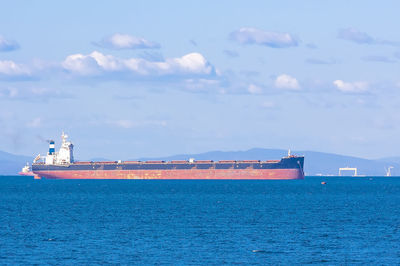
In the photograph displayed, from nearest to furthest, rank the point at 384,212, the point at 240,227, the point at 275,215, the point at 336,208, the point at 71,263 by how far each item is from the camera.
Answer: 1. the point at 71,263
2. the point at 240,227
3. the point at 275,215
4. the point at 384,212
5. the point at 336,208

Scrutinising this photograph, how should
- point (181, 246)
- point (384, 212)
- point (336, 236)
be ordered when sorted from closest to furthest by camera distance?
point (181, 246), point (336, 236), point (384, 212)

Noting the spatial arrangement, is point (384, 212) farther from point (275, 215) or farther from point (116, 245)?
point (116, 245)

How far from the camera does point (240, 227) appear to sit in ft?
209

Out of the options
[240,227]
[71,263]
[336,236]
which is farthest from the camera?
[240,227]

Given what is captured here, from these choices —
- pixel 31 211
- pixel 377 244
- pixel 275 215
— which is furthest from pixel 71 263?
pixel 31 211

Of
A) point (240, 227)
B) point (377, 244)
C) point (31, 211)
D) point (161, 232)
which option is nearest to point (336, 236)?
point (377, 244)

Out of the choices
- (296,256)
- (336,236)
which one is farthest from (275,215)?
(296,256)

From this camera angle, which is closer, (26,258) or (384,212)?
(26,258)

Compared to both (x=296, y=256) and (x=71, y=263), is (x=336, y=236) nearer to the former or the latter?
(x=296, y=256)

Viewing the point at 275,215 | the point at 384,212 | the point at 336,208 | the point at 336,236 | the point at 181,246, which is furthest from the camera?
the point at 336,208

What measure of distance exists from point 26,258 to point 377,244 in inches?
1030

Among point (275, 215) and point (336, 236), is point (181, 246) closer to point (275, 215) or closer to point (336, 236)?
point (336, 236)

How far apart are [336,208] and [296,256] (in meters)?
46.4

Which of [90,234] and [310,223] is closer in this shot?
[90,234]
